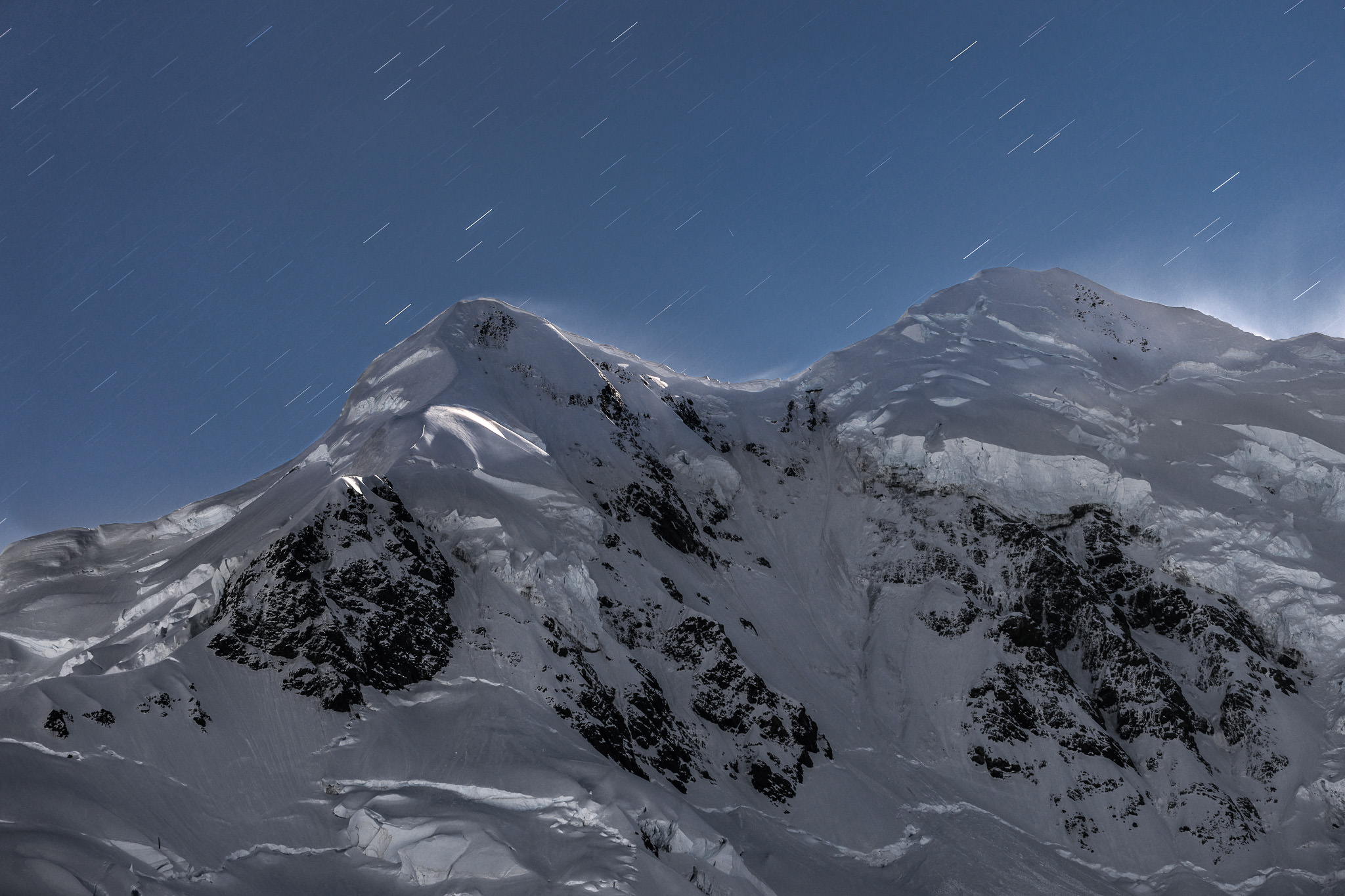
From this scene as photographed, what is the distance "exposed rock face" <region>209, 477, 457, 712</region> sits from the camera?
7600 centimetres

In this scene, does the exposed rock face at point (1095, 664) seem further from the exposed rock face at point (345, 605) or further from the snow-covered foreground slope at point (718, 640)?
the exposed rock face at point (345, 605)

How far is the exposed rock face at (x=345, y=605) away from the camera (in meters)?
76.0

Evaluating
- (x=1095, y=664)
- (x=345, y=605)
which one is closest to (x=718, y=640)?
(x=345, y=605)

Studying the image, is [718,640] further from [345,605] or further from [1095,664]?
[1095,664]

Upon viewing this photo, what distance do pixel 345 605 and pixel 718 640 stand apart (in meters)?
34.0

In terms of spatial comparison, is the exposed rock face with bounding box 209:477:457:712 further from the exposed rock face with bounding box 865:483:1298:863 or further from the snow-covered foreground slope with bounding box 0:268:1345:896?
the exposed rock face with bounding box 865:483:1298:863

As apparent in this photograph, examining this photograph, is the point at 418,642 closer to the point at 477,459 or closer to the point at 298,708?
the point at 298,708

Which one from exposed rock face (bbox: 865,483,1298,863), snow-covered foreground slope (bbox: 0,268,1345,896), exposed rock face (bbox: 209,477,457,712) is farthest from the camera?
exposed rock face (bbox: 865,483,1298,863)

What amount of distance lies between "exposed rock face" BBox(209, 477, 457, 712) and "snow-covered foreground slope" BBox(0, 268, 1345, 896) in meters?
0.30

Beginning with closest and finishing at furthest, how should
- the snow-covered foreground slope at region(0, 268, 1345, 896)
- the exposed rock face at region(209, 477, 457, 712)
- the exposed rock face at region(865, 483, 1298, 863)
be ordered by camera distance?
1. the snow-covered foreground slope at region(0, 268, 1345, 896)
2. the exposed rock face at region(209, 477, 457, 712)
3. the exposed rock face at region(865, 483, 1298, 863)

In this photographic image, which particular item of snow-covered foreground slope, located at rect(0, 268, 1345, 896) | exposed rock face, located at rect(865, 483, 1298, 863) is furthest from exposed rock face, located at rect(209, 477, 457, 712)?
exposed rock face, located at rect(865, 483, 1298, 863)

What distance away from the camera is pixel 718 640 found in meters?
97.4

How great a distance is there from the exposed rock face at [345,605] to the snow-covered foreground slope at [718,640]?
0.30 m

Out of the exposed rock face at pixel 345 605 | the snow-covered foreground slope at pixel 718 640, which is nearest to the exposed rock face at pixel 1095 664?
the snow-covered foreground slope at pixel 718 640
